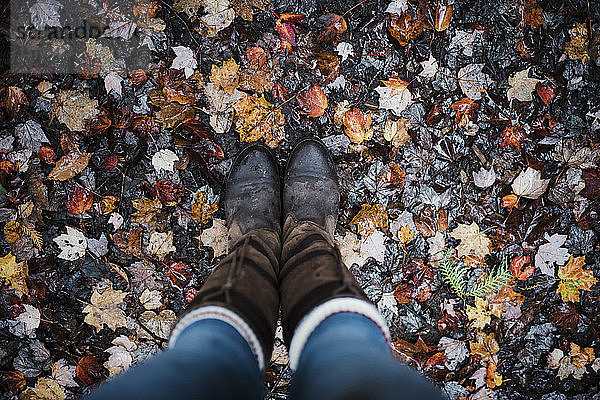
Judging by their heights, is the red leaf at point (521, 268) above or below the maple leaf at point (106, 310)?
below

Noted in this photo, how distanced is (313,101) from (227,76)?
0.87 feet

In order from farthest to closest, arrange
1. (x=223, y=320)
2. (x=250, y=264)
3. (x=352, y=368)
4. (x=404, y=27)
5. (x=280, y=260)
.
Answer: (x=404, y=27), (x=280, y=260), (x=250, y=264), (x=223, y=320), (x=352, y=368)

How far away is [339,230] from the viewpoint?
1227 mm

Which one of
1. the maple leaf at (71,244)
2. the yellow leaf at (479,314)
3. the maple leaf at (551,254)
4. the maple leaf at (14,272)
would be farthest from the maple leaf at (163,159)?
the maple leaf at (551,254)

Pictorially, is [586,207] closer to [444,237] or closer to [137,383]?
[444,237]

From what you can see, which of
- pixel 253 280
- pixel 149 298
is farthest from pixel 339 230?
pixel 149 298

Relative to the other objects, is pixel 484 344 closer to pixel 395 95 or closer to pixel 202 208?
pixel 395 95

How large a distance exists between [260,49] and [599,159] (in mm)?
1075

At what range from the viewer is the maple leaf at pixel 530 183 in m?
1.20

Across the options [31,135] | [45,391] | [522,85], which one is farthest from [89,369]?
[522,85]

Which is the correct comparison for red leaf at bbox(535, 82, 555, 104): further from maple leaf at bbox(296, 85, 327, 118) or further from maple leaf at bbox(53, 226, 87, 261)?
maple leaf at bbox(53, 226, 87, 261)

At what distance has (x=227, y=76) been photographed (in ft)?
3.86

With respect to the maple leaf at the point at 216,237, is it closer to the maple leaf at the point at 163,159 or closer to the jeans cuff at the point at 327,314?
the maple leaf at the point at 163,159

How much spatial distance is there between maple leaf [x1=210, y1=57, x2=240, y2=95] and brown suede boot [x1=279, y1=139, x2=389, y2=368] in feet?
0.88
